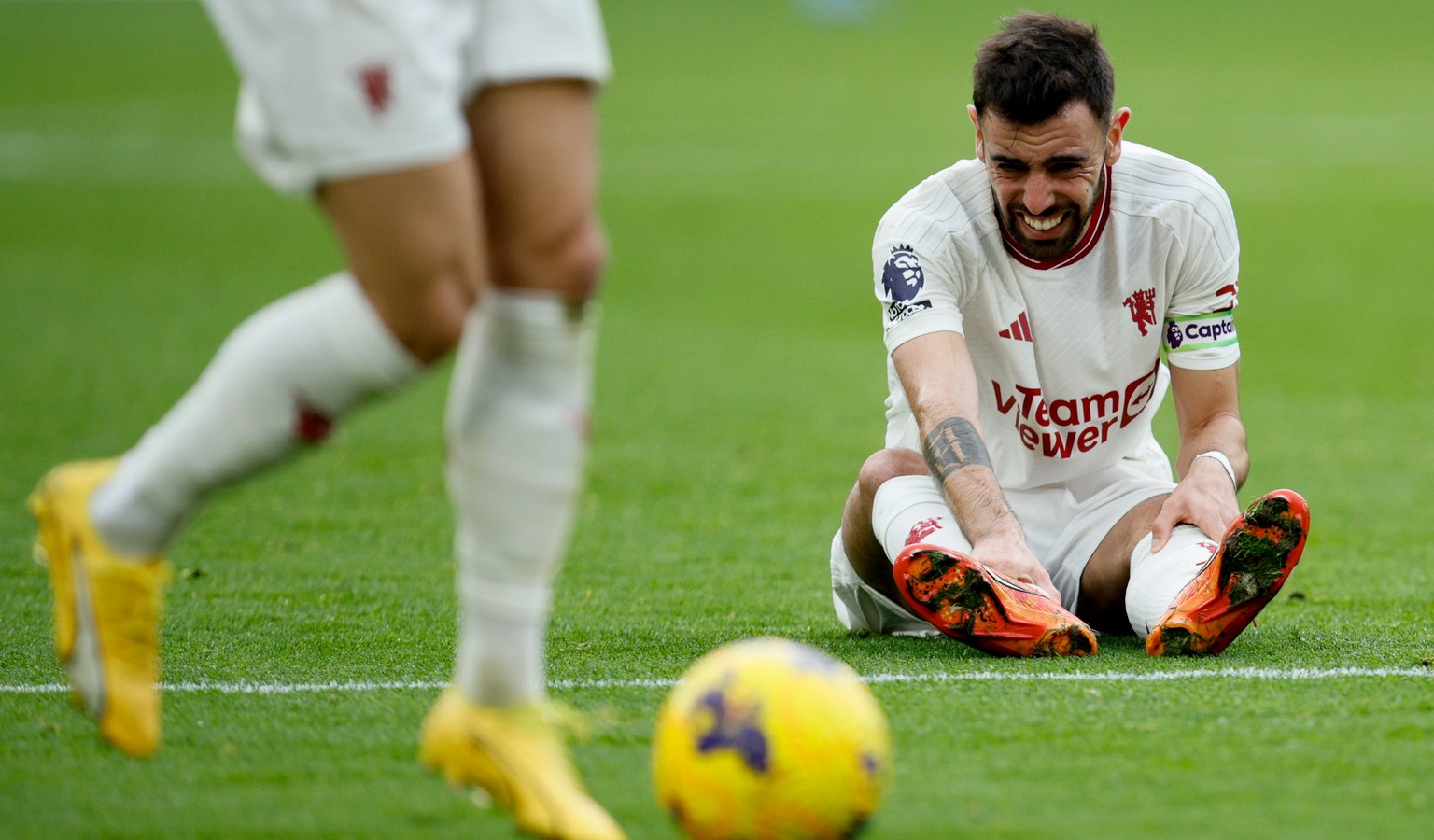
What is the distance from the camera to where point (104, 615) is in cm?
277

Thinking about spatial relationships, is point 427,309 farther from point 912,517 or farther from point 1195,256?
point 1195,256

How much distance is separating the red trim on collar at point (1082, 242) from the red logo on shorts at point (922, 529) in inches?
26.3

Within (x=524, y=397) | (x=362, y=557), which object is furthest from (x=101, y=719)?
(x=362, y=557)

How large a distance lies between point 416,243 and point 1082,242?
2076mm

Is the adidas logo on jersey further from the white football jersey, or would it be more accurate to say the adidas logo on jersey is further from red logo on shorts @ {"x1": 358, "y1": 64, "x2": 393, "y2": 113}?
red logo on shorts @ {"x1": 358, "y1": 64, "x2": 393, "y2": 113}

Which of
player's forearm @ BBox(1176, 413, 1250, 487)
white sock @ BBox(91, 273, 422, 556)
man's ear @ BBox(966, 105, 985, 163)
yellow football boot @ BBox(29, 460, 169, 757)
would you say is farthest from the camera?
player's forearm @ BBox(1176, 413, 1250, 487)

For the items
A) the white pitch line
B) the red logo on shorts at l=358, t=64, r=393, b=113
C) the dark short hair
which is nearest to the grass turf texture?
the white pitch line

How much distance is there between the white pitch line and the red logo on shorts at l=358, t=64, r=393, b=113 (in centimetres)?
149

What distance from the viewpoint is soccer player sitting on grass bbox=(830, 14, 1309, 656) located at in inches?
150

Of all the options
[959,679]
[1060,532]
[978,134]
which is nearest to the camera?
[959,679]

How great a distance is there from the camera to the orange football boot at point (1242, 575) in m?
3.65

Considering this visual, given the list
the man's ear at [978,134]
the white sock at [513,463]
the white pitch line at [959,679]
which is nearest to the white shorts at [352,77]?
the white sock at [513,463]

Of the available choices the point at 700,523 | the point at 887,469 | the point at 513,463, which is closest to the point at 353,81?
the point at 513,463

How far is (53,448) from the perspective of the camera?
7258 millimetres
